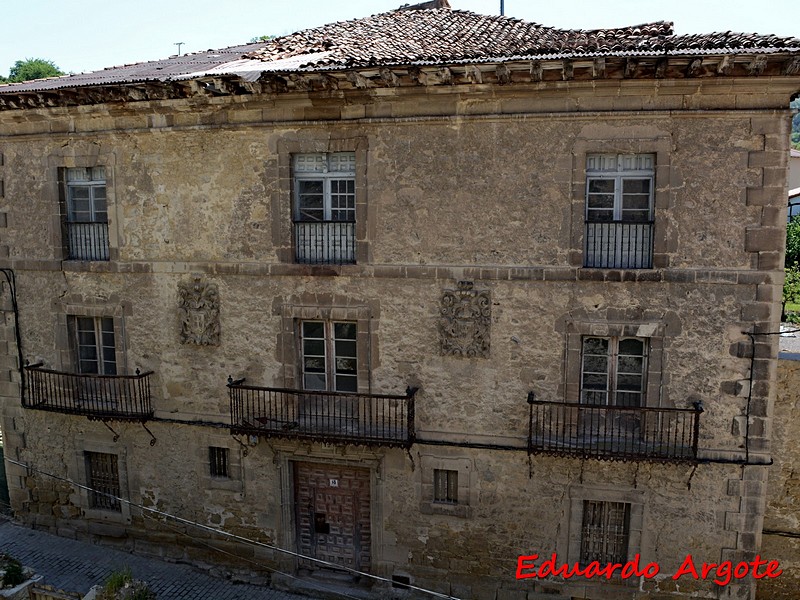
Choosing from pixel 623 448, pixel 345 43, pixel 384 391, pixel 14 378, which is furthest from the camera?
pixel 14 378

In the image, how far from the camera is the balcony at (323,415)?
32.3 ft

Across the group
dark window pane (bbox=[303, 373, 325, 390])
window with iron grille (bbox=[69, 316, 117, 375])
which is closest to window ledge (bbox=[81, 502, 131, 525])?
window with iron grille (bbox=[69, 316, 117, 375])

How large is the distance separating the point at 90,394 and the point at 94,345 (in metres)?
0.94

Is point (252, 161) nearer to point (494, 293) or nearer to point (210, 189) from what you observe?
point (210, 189)

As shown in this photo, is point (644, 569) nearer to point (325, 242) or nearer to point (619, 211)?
point (619, 211)

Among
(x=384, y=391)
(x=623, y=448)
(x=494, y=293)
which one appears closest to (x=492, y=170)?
(x=494, y=293)

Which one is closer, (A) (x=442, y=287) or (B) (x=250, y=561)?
(A) (x=442, y=287)

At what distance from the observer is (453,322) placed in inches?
385

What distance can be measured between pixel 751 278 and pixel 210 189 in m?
8.50

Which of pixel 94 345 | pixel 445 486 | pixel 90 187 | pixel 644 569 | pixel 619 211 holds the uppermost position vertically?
pixel 90 187

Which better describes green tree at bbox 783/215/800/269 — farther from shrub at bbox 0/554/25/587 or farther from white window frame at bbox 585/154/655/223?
shrub at bbox 0/554/25/587

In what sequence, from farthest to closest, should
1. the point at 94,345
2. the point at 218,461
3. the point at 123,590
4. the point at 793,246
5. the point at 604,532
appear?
the point at 793,246, the point at 94,345, the point at 218,461, the point at 604,532, the point at 123,590

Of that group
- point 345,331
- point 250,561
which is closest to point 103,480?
point 250,561

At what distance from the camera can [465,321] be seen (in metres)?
9.74
